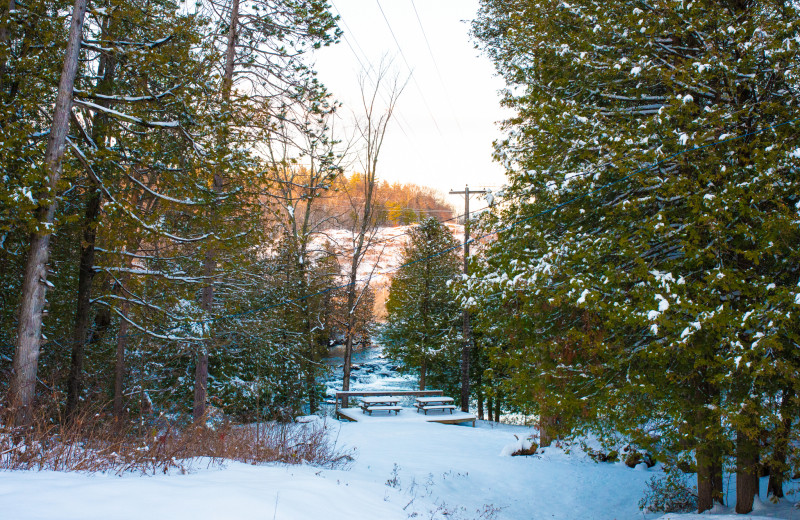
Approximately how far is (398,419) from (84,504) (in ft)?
44.0

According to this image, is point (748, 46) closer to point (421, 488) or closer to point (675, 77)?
point (675, 77)

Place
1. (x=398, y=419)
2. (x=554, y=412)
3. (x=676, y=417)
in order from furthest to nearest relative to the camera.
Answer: (x=398, y=419)
(x=554, y=412)
(x=676, y=417)

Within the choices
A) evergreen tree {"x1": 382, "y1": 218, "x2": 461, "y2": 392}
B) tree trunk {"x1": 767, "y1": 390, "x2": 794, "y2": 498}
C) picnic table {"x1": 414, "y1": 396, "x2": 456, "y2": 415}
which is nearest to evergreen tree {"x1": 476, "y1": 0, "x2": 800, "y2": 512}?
tree trunk {"x1": 767, "y1": 390, "x2": 794, "y2": 498}

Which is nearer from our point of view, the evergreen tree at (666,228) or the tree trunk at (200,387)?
the evergreen tree at (666,228)

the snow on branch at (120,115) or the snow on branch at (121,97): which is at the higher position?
the snow on branch at (121,97)

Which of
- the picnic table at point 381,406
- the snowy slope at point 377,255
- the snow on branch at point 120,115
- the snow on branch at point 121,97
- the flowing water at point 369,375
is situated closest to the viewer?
the snow on branch at point 120,115

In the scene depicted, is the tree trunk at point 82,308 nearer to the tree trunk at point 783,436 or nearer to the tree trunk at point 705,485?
the tree trunk at point 705,485

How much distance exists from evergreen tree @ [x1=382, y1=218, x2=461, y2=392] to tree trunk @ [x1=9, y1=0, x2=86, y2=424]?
17.8m

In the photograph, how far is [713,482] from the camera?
7.51m

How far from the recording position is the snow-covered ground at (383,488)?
3.48 meters

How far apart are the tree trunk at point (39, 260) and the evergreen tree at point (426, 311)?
17778 millimetres

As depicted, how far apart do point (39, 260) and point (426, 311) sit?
1940 cm

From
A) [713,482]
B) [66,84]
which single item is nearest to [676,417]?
[713,482]

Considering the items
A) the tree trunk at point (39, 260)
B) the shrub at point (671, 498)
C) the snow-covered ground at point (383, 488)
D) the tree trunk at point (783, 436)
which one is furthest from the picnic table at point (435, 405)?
the tree trunk at point (39, 260)
